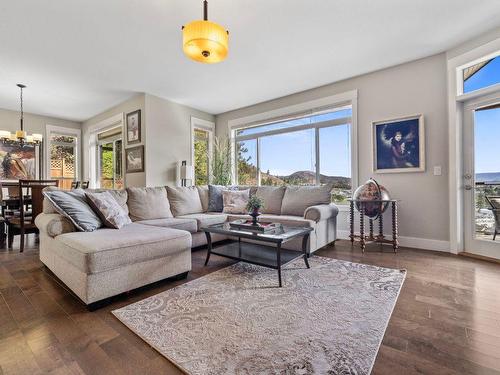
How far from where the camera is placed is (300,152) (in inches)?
196

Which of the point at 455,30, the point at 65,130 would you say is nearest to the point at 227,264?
the point at 455,30

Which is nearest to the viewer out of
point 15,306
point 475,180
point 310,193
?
point 15,306

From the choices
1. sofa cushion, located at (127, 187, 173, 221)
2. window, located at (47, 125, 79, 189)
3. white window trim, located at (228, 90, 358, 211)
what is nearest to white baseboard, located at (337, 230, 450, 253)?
white window trim, located at (228, 90, 358, 211)

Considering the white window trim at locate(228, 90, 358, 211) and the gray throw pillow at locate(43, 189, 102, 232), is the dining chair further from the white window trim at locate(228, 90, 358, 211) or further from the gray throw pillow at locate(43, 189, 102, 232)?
the white window trim at locate(228, 90, 358, 211)

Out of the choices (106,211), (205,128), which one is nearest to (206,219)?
(106,211)

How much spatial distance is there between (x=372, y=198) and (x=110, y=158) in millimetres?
6161

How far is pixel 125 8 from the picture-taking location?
2551mm

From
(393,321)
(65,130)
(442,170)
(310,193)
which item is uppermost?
(65,130)

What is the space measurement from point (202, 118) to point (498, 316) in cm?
Answer: 568

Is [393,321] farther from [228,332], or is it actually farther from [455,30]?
[455,30]

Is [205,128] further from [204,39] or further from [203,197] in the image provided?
[204,39]

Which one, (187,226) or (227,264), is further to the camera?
(187,226)

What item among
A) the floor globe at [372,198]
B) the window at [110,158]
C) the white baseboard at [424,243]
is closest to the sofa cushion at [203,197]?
the floor globe at [372,198]

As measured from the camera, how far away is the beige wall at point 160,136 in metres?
4.87
